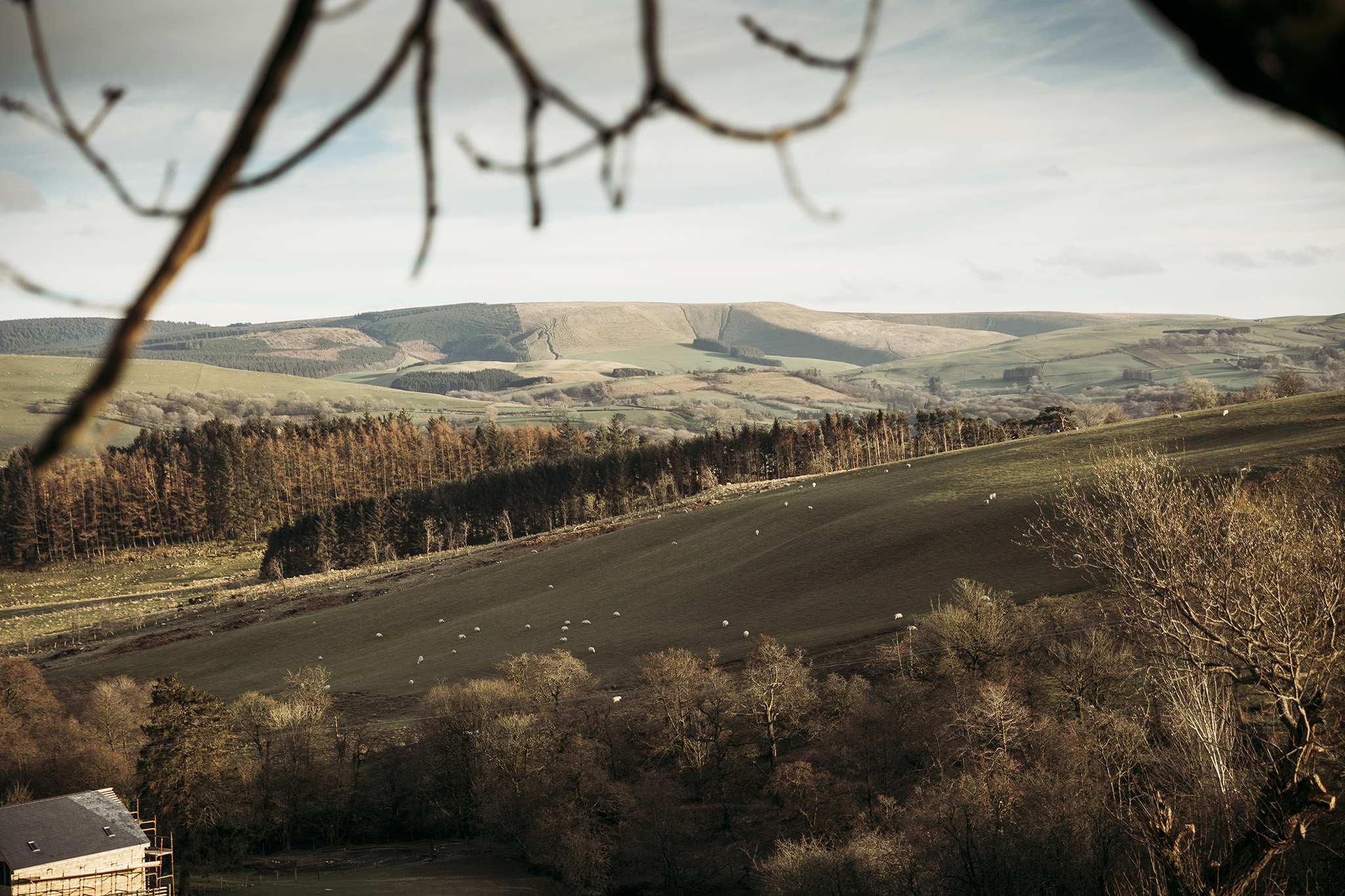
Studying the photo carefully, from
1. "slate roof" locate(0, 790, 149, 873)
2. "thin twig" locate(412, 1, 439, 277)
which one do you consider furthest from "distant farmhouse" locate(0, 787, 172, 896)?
"thin twig" locate(412, 1, 439, 277)

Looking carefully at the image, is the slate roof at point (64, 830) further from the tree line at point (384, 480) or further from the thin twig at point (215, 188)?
the tree line at point (384, 480)

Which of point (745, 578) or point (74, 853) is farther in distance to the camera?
point (745, 578)

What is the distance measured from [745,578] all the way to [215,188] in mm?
60029

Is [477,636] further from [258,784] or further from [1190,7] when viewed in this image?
[1190,7]

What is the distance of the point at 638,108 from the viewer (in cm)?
183

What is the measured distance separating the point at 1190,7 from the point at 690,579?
62077 mm

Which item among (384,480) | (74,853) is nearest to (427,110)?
(74,853)

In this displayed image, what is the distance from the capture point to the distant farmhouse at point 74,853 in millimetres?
38125

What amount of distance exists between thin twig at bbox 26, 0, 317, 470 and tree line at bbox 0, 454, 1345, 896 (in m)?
13.8

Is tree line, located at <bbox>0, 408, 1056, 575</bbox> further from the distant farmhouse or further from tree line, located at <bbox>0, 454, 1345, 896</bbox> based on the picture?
the distant farmhouse

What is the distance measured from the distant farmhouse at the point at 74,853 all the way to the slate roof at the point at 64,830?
29 millimetres

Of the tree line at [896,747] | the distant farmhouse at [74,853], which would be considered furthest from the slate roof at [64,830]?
the tree line at [896,747]

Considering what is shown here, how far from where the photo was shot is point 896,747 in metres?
37.3

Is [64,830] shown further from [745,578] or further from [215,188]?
[215,188]
